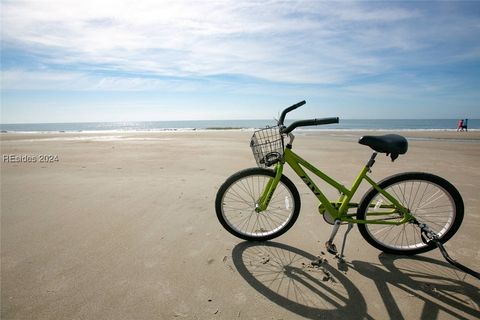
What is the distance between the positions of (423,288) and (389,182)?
1073 millimetres

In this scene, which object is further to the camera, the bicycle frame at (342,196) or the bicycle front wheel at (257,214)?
the bicycle front wheel at (257,214)

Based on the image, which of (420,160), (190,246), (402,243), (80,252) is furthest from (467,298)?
(420,160)

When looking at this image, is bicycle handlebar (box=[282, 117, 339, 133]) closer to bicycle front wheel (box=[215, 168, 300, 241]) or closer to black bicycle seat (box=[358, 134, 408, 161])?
black bicycle seat (box=[358, 134, 408, 161])

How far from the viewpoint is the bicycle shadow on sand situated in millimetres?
2160

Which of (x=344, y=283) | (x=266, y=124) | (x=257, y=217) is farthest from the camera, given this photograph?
(x=266, y=124)

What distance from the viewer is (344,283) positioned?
2480 mm

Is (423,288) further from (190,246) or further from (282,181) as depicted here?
(190,246)

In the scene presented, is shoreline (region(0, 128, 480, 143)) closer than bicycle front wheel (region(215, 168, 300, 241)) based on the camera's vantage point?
No

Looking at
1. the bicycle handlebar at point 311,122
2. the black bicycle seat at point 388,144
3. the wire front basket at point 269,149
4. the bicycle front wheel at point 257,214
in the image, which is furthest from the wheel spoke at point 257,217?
the black bicycle seat at point 388,144

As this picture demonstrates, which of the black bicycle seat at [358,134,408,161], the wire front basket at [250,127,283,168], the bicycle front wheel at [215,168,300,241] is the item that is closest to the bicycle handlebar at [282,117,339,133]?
the wire front basket at [250,127,283,168]

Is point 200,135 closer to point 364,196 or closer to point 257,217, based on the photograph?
point 257,217

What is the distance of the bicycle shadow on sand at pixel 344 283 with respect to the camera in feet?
7.09

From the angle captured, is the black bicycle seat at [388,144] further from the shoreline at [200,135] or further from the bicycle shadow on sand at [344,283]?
the shoreline at [200,135]

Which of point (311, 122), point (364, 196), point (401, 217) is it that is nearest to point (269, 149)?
point (311, 122)
